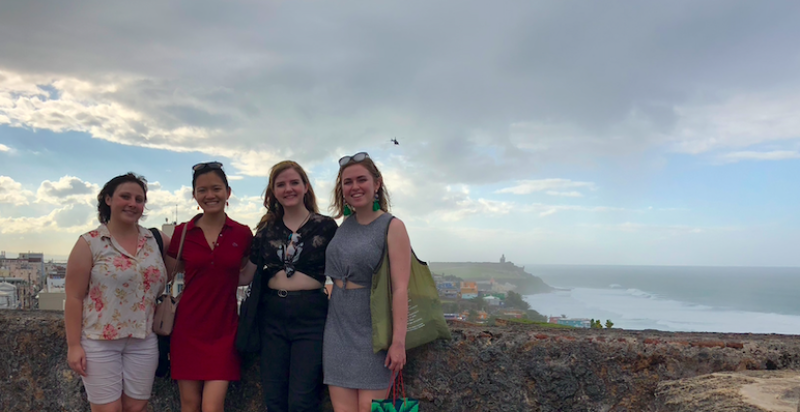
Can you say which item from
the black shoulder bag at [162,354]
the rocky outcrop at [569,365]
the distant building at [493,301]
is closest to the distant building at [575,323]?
the rocky outcrop at [569,365]

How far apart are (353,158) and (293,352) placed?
1.07 m

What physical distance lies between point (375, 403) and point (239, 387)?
3.35 feet

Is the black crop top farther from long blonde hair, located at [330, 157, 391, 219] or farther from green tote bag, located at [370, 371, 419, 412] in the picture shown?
green tote bag, located at [370, 371, 419, 412]

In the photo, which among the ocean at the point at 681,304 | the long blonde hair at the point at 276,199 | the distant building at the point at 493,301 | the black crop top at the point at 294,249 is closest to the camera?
the black crop top at the point at 294,249

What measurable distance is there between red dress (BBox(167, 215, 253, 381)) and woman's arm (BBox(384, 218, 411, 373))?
0.92 meters

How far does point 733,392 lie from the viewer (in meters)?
1.92

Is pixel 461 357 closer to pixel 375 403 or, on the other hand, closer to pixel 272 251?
pixel 375 403

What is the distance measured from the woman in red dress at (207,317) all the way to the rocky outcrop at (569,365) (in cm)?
27

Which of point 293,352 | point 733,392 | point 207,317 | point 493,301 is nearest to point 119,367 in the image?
point 207,317

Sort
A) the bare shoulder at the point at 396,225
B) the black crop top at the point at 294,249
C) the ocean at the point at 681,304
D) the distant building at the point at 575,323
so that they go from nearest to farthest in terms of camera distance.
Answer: the bare shoulder at the point at 396,225, the black crop top at the point at 294,249, the distant building at the point at 575,323, the ocean at the point at 681,304

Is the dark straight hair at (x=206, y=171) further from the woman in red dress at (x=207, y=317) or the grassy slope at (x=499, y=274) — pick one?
the grassy slope at (x=499, y=274)

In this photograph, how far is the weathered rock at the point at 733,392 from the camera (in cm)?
176

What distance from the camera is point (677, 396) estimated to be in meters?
2.14

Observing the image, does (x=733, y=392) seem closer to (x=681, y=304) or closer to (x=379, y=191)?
(x=379, y=191)
